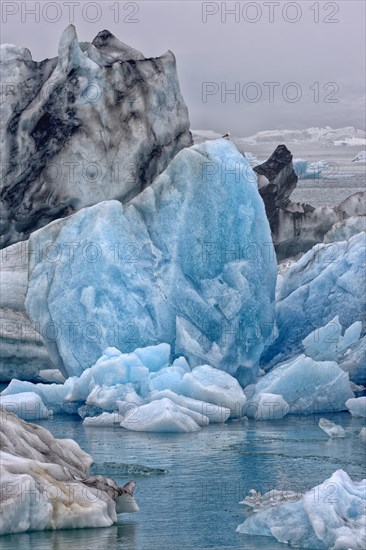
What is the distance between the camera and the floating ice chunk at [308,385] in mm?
16422

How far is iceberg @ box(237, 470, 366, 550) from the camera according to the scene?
9.09 m

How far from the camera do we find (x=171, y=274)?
57.3ft

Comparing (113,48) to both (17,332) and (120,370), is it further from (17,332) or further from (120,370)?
(120,370)

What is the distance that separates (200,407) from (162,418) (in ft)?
3.04

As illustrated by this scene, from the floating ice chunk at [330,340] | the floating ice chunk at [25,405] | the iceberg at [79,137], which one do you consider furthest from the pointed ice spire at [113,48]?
the floating ice chunk at [25,405]

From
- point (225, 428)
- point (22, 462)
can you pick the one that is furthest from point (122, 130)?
point (22, 462)

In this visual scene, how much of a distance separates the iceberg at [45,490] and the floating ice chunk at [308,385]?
6.44 m

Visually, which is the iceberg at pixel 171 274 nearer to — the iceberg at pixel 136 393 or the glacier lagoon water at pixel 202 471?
the iceberg at pixel 136 393

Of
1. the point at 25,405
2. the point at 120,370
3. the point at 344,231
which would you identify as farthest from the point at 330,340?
the point at 344,231

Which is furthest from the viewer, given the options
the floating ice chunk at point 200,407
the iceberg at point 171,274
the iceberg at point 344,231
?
the iceberg at point 344,231

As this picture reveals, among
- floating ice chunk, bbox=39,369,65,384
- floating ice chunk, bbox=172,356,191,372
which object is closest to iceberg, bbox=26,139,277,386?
floating ice chunk, bbox=172,356,191,372

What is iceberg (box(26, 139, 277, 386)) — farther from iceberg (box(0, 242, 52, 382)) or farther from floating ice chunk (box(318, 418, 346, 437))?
floating ice chunk (box(318, 418, 346, 437))

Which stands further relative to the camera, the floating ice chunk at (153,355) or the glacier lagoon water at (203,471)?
the floating ice chunk at (153,355)

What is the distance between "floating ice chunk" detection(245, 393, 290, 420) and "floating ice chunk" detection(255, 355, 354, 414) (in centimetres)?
17
